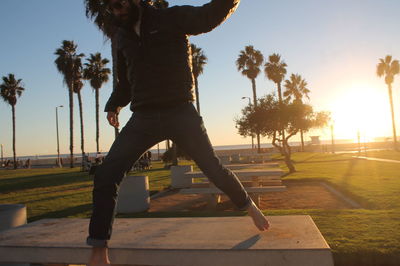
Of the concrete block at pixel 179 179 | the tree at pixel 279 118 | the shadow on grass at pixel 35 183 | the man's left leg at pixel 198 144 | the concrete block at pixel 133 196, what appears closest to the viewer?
the man's left leg at pixel 198 144

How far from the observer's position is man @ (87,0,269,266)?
2.11 metres

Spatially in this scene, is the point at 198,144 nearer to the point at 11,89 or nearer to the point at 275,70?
the point at 275,70

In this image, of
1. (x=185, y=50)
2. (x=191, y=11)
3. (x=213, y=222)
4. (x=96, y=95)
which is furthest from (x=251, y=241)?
(x=96, y=95)

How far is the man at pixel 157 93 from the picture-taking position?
2.11 meters

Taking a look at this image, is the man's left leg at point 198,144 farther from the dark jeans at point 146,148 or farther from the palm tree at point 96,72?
the palm tree at point 96,72

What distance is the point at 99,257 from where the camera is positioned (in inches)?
78.6

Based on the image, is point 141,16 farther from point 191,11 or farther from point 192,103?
point 192,103

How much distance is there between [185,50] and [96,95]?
38.9 metres

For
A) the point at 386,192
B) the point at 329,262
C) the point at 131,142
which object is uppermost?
the point at 131,142

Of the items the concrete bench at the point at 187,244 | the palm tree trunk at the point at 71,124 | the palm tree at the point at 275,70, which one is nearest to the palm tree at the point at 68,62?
the palm tree trunk at the point at 71,124

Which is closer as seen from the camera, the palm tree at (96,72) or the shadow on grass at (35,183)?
the shadow on grass at (35,183)

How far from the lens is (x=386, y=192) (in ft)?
29.1

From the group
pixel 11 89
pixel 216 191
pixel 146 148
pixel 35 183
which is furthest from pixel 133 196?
pixel 11 89

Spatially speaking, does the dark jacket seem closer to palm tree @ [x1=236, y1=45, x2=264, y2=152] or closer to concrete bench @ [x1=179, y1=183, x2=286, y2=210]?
concrete bench @ [x1=179, y1=183, x2=286, y2=210]
